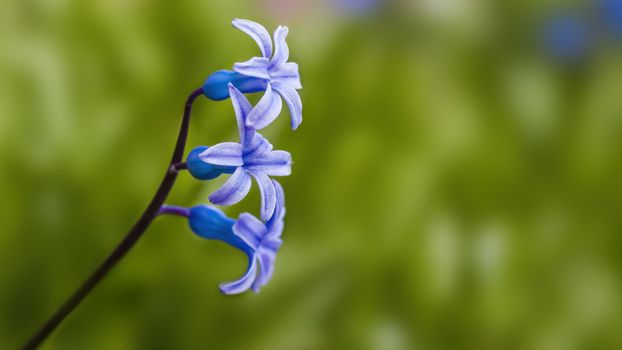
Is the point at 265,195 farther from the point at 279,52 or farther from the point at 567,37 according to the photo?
the point at 567,37

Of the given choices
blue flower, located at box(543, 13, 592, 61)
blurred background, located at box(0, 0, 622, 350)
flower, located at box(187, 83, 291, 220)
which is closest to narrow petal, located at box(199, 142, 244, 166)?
flower, located at box(187, 83, 291, 220)

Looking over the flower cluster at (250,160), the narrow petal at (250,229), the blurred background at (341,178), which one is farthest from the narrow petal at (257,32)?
the blurred background at (341,178)

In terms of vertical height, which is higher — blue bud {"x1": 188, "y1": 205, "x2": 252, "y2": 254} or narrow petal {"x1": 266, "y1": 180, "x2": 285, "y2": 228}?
narrow petal {"x1": 266, "y1": 180, "x2": 285, "y2": 228}

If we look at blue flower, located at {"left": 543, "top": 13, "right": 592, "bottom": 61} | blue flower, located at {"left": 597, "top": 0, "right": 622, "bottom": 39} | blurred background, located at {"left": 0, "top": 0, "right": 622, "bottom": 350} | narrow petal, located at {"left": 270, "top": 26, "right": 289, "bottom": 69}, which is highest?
blue flower, located at {"left": 597, "top": 0, "right": 622, "bottom": 39}

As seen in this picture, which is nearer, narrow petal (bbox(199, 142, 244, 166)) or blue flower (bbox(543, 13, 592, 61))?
narrow petal (bbox(199, 142, 244, 166))

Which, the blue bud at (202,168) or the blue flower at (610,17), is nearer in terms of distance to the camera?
the blue bud at (202,168)

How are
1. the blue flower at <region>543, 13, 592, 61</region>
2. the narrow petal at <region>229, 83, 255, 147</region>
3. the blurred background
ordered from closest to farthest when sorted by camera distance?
the narrow petal at <region>229, 83, 255, 147</region> < the blurred background < the blue flower at <region>543, 13, 592, 61</region>

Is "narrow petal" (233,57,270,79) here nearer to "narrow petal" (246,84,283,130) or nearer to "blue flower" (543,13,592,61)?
"narrow petal" (246,84,283,130)

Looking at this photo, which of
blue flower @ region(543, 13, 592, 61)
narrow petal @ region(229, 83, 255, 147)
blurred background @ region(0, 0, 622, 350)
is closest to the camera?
narrow petal @ region(229, 83, 255, 147)

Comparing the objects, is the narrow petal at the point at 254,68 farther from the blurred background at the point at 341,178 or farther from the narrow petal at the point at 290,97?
the blurred background at the point at 341,178
